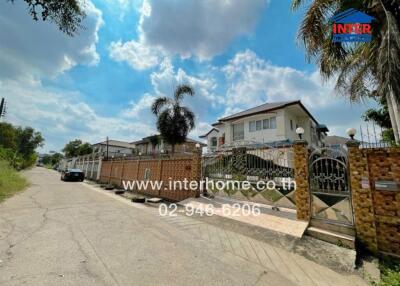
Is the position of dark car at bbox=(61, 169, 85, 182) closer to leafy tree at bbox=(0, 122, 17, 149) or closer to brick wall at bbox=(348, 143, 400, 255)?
brick wall at bbox=(348, 143, 400, 255)

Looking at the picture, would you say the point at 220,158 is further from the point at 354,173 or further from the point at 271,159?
the point at 354,173

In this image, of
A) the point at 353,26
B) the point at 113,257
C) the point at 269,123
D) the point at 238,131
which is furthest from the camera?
the point at 238,131

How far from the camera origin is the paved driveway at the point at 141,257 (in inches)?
117

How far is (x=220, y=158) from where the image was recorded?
26.8 feet

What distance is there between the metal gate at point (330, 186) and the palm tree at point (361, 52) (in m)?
1.77

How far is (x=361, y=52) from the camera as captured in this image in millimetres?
5750

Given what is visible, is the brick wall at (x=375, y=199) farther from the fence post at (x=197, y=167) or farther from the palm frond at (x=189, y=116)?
the palm frond at (x=189, y=116)

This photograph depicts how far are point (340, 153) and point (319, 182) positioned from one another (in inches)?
33.6

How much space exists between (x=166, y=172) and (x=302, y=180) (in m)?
6.83

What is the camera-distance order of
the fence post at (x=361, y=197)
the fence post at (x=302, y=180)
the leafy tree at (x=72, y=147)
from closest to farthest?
the fence post at (x=361, y=197) → the fence post at (x=302, y=180) → the leafy tree at (x=72, y=147)

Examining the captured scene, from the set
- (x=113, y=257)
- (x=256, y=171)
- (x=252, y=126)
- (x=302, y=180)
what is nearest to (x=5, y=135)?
(x=252, y=126)

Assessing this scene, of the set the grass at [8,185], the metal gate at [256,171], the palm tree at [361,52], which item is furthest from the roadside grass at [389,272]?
the grass at [8,185]

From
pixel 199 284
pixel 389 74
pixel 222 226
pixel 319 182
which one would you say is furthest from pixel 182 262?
pixel 389 74

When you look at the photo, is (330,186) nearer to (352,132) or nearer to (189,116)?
(352,132)
